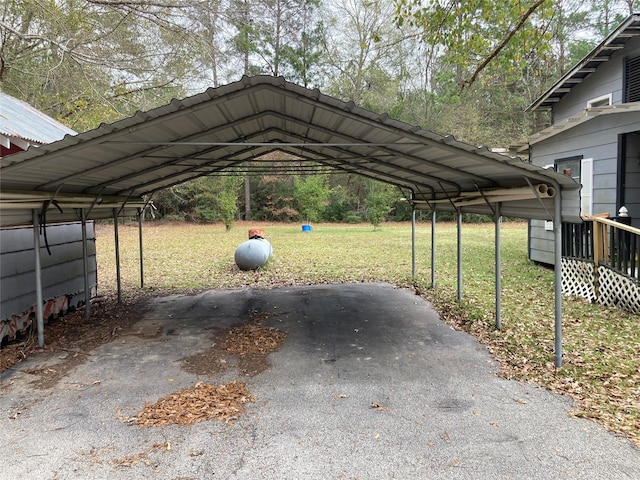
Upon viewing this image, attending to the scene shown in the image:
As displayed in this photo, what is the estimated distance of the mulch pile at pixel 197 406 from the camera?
353 cm

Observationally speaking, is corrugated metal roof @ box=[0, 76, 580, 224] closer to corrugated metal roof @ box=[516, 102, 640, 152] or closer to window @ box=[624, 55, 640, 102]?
corrugated metal roof @ box=[516, 102, 640, 152]

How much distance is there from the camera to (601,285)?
706cm

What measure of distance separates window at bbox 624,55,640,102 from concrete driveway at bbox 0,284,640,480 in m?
5.97

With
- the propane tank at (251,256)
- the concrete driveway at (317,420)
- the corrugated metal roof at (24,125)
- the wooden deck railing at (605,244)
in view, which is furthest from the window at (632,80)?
the corrugated metal roof at (24,125)

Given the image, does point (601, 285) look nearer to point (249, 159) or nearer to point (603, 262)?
point (603, 262)

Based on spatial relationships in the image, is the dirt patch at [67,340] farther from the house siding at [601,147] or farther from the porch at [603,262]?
the house siding at [601,147]

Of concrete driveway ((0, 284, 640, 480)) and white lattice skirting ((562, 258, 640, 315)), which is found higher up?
white lattice skirting ((562, 258, 640, 315))

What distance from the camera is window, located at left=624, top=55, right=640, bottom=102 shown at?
7801mm

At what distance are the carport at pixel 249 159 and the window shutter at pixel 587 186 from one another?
3123 mm

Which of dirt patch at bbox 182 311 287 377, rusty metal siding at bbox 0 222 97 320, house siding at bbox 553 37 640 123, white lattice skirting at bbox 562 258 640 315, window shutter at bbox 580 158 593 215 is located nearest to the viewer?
dirt patch at bbox 182 311 287 377

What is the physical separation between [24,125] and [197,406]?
5690 millimetres

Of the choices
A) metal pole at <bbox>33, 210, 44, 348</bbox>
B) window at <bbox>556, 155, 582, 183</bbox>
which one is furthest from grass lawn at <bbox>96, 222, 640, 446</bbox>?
metal pole at <bbox>33, 210, 44, 348</bbox>

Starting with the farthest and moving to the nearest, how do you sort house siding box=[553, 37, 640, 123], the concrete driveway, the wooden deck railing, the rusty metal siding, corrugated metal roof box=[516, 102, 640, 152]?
house siding box=[553, 37, 640, 123] → corrugated metal roof box=[516, 102, 640, 152] → the wooden deck railing → the rusty metal siding → the concrete driveway

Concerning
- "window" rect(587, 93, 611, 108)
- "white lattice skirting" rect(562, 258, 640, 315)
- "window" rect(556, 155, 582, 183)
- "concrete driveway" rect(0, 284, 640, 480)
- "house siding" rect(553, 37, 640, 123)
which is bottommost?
"concrete driveway" rect(0, 284, 640, 480)
